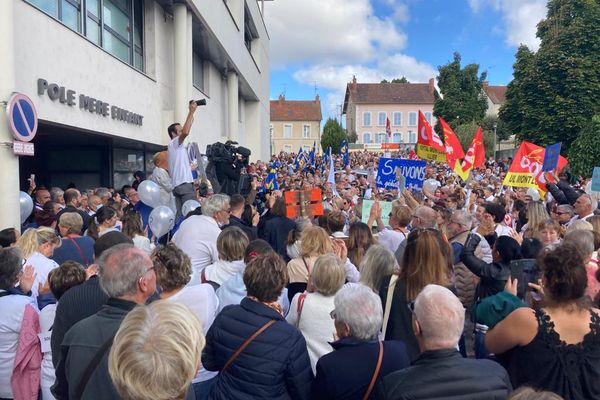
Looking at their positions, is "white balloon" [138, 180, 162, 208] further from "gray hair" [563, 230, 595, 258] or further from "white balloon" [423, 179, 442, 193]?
"white balloon" [423, 179, 442, 193]

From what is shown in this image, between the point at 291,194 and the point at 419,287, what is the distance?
400 cm

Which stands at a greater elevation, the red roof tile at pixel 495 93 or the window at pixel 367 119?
the red roof tile at pixel 495 93

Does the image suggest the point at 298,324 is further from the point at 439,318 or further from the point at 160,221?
the point at 160,221

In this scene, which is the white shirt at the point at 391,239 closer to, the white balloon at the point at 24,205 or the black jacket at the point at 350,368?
the black jacket at the point at 350,368

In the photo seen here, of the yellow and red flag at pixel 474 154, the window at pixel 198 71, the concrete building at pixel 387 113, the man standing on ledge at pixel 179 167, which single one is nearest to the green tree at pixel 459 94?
the concrete building at pixel 387 113

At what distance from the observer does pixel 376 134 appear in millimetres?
91062

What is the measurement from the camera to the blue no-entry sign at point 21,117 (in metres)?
7.49

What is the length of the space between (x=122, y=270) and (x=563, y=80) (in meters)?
38.3

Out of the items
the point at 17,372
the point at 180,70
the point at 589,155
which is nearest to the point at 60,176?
the point at 180,70

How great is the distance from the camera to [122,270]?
2.97 m

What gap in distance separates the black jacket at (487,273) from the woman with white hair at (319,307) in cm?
139

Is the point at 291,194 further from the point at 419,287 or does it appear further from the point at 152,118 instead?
the point at 152,118

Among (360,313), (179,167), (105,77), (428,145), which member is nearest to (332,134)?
(428,145)

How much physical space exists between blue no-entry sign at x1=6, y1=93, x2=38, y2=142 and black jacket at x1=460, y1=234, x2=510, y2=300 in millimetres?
6207
